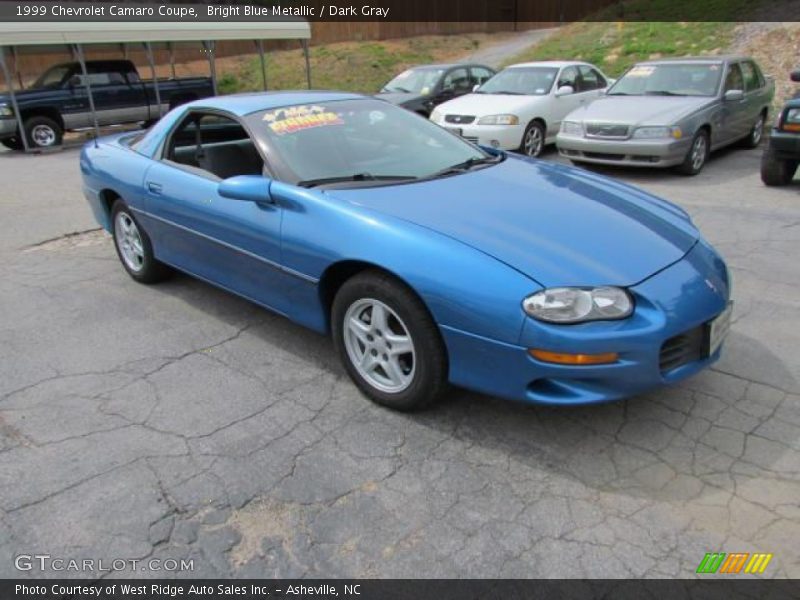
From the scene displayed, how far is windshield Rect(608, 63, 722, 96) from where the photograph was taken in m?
8.56

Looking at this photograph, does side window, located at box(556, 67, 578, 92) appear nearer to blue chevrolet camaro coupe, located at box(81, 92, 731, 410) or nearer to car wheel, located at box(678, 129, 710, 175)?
car wheel, located at box(678, 129, 710, 175)

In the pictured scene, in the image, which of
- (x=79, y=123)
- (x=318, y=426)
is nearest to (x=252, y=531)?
(x=318, y=426)

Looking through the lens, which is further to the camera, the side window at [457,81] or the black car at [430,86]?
the side window at [457,81]

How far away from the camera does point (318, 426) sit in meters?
3.01

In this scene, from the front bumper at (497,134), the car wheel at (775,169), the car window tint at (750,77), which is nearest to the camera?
the car wheel at (775,169)

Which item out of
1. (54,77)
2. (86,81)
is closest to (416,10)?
(54,77)

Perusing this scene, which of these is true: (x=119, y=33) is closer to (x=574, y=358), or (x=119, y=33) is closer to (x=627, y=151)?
(x=627, y=151)

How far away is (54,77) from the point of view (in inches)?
542

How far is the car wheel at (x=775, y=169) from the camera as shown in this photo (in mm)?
→ 7215

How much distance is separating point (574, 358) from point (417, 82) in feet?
34.6

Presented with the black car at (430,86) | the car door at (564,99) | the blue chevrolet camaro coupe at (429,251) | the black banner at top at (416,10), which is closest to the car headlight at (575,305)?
the blue chevrolet camaro coupe at (429,251)

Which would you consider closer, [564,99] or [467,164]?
[467,164]

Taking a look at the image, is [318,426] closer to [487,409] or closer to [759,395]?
[487,409]

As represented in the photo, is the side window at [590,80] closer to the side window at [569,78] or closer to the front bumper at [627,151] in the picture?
the side window at [569,78]
